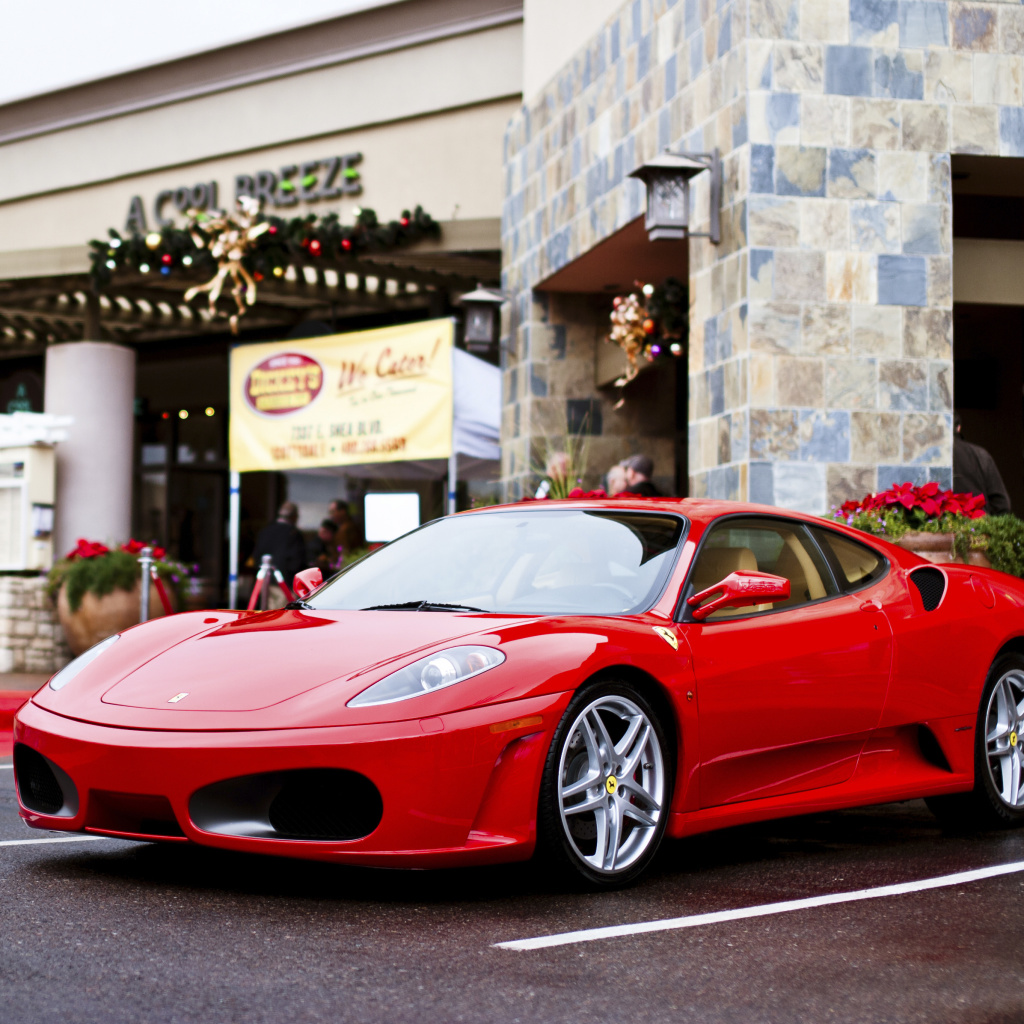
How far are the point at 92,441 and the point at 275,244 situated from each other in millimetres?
3529

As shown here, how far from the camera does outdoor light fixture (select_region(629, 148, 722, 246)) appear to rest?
1066 cm

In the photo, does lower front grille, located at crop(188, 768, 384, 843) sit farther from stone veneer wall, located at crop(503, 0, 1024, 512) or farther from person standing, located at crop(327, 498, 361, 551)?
person standing, located at crop(327, 498, 361, 551)

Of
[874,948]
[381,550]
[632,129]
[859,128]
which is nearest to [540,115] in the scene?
[632,129]

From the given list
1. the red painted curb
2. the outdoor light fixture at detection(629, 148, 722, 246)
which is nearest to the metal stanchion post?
the red painted curb

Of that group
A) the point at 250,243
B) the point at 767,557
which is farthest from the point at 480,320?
the point at 767,557

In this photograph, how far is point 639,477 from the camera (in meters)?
11.5

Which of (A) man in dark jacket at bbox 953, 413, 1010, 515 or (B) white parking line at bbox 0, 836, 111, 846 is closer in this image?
(B) white parking line at bbox 0, 836, 111, 846

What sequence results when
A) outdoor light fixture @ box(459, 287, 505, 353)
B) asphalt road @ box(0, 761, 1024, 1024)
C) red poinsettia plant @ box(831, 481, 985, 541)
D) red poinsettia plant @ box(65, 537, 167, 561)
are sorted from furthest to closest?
1. outdoor light fixture @ box(459, 287, 505, 353)
2. red poinsettia plant @ box(65, 537, 167, 561)
3. red poinsettia plant @ box(831, 481, 985, 541)
4. asphalt road @ box(0, 761, 1024, 1024)

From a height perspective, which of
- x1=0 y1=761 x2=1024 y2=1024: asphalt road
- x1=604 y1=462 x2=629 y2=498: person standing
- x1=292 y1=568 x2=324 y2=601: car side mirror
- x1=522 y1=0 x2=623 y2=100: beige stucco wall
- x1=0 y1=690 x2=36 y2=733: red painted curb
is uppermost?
x1=522 y1=0 x2=623 y2=100: beige stucco wall

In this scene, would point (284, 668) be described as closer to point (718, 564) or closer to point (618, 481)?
point (718, 564)

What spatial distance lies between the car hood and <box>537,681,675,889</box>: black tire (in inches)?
6.8

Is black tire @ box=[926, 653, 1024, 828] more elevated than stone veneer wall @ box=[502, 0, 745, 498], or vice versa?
stone veneer wall @ box=[502, 0, 745, 498]

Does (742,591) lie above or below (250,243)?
below

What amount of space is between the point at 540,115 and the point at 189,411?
392 inches
